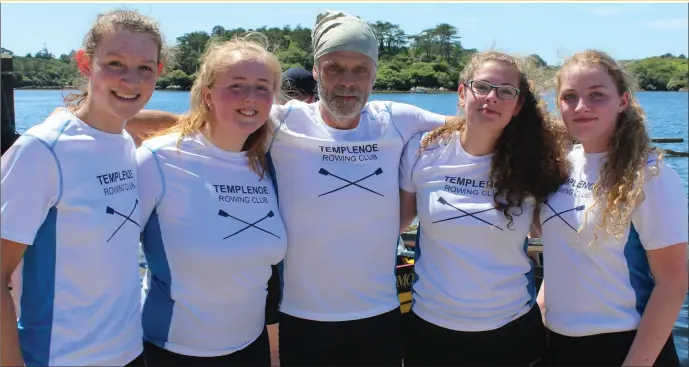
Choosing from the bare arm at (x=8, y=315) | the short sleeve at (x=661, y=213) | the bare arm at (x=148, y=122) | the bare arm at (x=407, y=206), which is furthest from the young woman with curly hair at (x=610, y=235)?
the bare arm at (x=8, y=315)

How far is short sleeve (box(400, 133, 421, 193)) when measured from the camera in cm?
290

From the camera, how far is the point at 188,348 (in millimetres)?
2455

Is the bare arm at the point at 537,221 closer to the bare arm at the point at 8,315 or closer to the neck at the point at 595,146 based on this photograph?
the neck at the point at 595,146

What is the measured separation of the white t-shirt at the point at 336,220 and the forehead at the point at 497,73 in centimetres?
58

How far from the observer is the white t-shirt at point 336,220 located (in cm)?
273

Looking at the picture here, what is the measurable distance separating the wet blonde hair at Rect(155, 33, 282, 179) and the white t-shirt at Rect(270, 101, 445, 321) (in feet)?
0.39

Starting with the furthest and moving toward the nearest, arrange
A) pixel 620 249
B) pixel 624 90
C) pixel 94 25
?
pixel 624 90 < pixel 620 249 < pixel 94 25

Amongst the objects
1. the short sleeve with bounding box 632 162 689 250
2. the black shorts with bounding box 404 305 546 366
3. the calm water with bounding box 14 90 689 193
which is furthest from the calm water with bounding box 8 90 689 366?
the black shorts with bounding box 404 305 546 366

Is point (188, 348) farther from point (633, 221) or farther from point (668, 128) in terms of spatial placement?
point (668, 128)

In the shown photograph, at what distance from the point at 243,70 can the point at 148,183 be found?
2.10 feet

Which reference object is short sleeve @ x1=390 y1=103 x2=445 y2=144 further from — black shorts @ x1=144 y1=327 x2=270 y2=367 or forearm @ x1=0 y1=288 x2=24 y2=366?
forearm @ x1=0 y1=288 x2=24 y2=366

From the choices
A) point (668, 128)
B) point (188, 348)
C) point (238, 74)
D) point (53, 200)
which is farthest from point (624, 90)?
point (668, 128)

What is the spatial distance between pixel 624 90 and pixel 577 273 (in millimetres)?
845

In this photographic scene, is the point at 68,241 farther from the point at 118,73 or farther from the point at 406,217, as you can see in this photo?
the point at 406,217
